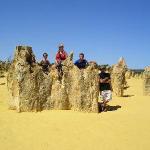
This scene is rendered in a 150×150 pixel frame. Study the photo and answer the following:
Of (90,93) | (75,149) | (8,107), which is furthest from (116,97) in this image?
(75,149)

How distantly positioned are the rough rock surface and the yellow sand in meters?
0.50

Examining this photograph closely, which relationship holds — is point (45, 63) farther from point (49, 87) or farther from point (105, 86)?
point (105, 86)

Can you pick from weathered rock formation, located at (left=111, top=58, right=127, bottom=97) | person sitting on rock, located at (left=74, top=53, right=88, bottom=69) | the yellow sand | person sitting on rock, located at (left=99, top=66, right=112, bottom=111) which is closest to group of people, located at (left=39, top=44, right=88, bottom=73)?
person sitting on rock, located at (left=74, top=53, right=88, bottom=69)

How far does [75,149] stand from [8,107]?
5302 mm

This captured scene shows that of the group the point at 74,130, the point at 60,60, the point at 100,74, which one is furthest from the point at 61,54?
the point at 74,130

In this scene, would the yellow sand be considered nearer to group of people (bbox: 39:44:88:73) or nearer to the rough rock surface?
the rough rock surface

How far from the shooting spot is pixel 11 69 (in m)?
14.7

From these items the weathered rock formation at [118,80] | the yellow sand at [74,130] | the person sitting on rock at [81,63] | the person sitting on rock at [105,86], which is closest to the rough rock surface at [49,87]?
the person sitting on rock at [81,63]

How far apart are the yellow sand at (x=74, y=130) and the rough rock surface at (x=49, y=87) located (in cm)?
50

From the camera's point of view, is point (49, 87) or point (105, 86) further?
point (105, 86)

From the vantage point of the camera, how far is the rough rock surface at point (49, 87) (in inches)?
543

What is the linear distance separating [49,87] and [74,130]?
332 cm

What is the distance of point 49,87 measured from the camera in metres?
14.4

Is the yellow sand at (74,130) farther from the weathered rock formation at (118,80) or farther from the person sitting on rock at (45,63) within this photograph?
the weathered rock formation at (118,80)
